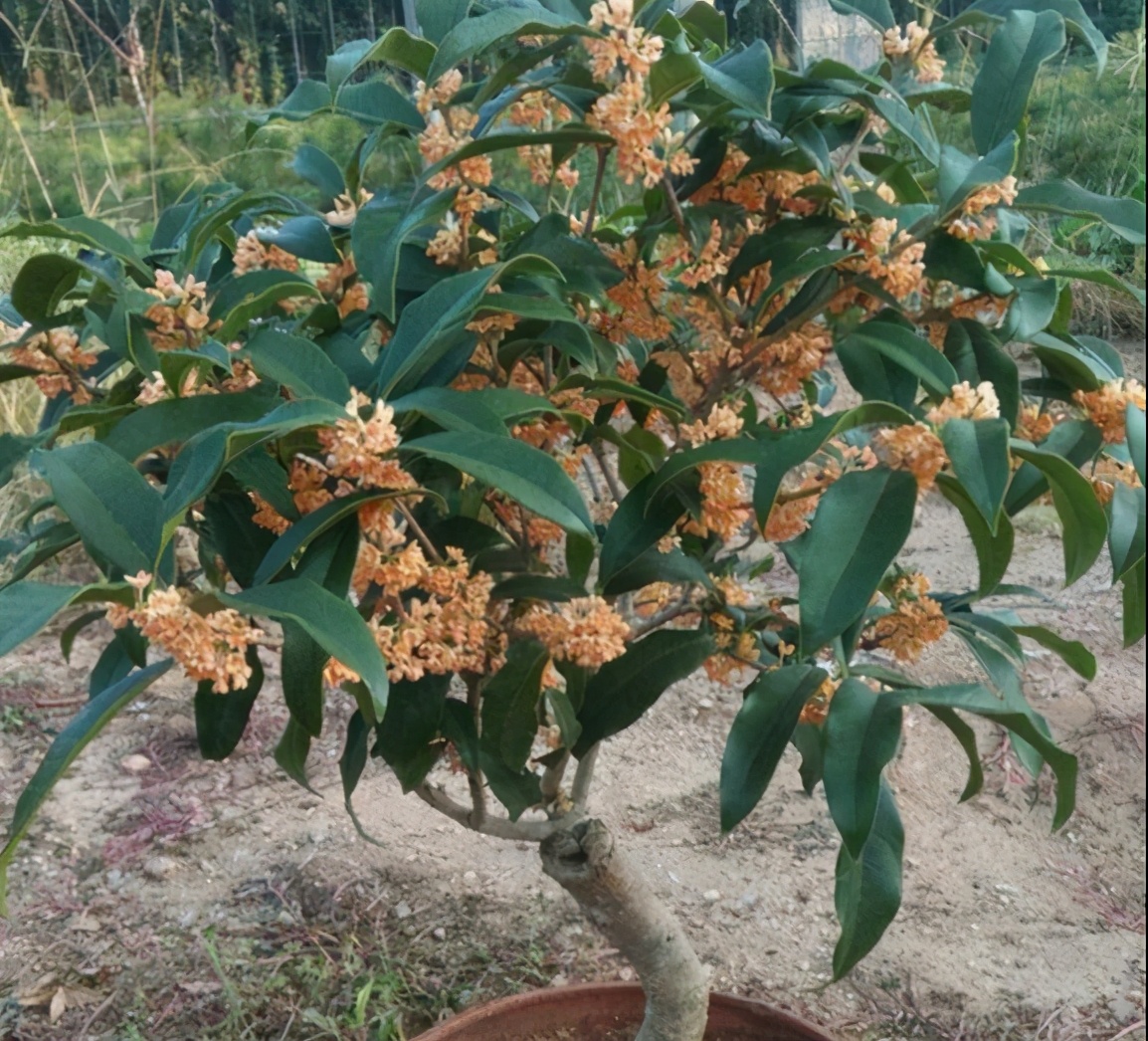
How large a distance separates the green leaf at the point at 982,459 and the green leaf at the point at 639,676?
0.93 ft

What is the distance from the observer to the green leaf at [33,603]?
0.52 m

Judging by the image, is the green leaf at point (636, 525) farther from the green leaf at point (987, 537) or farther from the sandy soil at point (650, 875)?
the sandy soil at point (650, 875)

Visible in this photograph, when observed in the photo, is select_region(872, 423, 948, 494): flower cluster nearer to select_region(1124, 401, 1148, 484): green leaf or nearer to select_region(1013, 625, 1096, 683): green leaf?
select_region(1124, 401, 1148, 484): green leaf

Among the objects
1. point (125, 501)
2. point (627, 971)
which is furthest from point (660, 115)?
point (627, 971)

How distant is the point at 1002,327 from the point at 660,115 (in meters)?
0.27

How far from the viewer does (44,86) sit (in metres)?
3.64

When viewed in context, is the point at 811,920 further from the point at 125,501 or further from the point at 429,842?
the point at 125,501

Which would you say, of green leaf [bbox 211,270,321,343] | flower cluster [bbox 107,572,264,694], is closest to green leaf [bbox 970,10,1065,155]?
green leaf [bbox 211,270,321,343]

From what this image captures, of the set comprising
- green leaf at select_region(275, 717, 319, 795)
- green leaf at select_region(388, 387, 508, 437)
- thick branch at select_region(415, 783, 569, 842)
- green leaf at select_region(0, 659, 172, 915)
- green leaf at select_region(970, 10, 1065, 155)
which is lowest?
thick branch at select_region(415, 783, 569, 842)

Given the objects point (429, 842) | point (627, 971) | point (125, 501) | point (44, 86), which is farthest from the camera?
point (44, 86)

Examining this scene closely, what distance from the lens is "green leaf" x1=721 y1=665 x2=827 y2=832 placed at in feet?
2.53

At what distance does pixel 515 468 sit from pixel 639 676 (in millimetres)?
295

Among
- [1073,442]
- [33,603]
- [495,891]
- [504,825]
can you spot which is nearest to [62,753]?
[33,603]

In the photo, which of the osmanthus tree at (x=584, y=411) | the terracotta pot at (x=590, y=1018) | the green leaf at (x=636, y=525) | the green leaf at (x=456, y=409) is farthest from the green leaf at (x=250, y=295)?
the terracotta pot at (x=590, y=1018)
